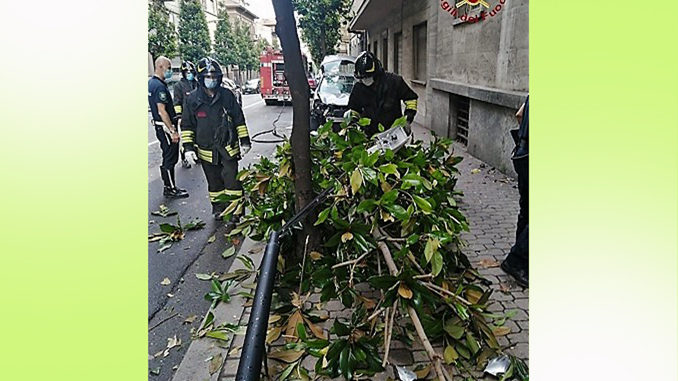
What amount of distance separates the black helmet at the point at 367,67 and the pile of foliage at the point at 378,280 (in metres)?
1.85

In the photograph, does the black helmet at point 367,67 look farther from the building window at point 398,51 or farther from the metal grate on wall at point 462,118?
the building window at point 398,51

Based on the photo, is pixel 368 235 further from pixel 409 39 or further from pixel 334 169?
pixel 409 39

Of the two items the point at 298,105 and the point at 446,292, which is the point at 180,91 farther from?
the point at 446,292

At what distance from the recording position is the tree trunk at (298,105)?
335 cm

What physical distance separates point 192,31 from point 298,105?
30.4m

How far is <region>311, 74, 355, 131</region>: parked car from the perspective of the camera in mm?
12164

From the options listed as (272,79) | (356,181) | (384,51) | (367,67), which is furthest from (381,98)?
(272,79)

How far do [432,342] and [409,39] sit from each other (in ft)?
47.1

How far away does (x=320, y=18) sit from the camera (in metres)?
26.4

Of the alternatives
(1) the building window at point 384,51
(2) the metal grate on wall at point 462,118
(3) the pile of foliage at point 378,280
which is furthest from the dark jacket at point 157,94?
(1) the building window at point 384,51

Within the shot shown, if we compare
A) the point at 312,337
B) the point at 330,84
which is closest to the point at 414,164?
the point at 312,337

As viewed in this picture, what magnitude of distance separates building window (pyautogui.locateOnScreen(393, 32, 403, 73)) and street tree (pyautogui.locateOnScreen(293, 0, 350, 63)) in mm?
7342

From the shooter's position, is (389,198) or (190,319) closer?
(389,198)

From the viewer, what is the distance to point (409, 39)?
1576cm
